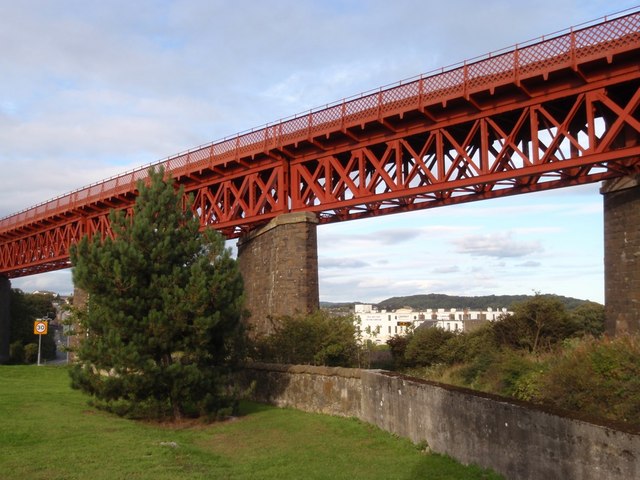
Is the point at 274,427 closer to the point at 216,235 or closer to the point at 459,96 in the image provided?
the point at 216,235

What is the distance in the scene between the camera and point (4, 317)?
60312mm

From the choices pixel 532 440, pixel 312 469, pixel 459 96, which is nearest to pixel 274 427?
pixel 312 469

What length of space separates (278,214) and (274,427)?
12914 millimetres

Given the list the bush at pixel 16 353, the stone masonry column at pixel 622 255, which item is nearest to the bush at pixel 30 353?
the bush at pixel 16 353

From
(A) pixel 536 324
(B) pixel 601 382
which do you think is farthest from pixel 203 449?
(A) pixel 536 324

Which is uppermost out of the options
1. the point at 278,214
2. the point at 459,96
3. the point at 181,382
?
the point at 459,96

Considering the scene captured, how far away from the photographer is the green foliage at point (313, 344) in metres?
20.6

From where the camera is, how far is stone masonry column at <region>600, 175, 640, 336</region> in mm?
18219

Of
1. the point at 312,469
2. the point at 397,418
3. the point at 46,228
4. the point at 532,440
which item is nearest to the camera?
the point at 532,440

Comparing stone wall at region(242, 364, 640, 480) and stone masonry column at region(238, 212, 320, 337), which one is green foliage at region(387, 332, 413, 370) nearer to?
stone masonry column at region(238, 212, 320, 337)

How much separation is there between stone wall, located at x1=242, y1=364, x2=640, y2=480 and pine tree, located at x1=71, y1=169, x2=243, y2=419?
3.12 metres

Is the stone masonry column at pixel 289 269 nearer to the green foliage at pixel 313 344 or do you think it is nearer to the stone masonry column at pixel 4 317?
the green foliage at pixel 313 344

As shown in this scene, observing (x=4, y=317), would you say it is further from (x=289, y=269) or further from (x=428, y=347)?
(x=428, y=347)

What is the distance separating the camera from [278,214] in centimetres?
2667
